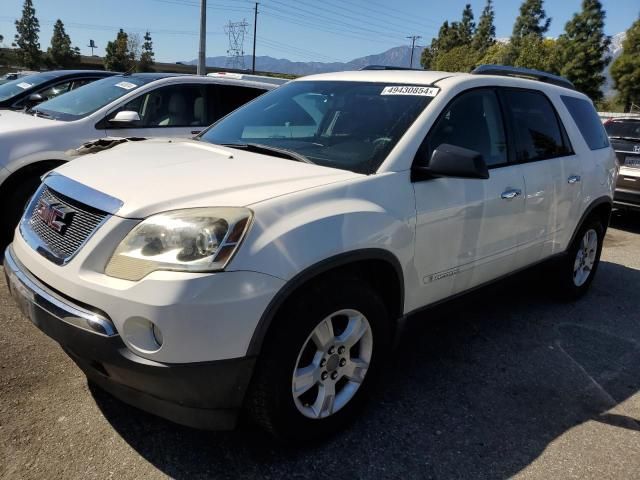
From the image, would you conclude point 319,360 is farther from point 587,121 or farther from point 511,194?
point 587,121

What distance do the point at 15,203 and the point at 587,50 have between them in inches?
1841

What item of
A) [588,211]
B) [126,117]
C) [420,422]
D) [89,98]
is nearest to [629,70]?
[588,211]

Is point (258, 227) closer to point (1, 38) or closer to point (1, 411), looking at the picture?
point (1, 411)

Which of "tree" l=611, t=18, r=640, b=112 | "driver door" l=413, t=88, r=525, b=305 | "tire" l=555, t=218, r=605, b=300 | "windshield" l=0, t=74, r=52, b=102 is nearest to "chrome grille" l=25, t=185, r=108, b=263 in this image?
"driver door" l=413, t=88, r=525, b=305

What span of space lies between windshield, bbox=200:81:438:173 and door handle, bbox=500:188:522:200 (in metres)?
0.78

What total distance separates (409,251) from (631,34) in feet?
140

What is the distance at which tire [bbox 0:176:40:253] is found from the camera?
190 inches

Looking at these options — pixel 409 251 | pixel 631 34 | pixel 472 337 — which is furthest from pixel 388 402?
pixel 631 34

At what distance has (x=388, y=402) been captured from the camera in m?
3.03

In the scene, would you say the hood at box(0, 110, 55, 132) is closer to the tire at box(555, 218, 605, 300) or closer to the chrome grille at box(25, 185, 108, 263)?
the chrome grille at box(25, 185, 108, 263)

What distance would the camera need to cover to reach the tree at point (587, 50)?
42.6 m

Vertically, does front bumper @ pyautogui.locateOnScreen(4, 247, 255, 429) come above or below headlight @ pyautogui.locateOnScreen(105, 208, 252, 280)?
below

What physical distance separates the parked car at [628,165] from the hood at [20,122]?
740 centimetres

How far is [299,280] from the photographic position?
7.25ft
